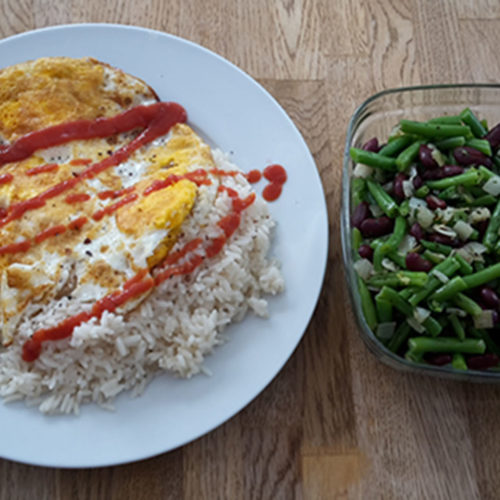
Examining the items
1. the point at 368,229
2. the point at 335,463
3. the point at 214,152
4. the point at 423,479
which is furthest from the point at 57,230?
the point at 423,479

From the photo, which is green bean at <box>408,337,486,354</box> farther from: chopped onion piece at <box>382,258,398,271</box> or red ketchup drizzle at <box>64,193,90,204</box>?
red ketchup drizzle at <box>64,193,90,204</box>

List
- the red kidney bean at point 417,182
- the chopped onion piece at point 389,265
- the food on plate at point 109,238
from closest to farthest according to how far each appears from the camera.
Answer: the food on plate at point 109,238 → the chopped onion piece at point 389,265 → the red kidney bean at point 417,182

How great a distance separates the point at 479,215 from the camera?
9.61ft

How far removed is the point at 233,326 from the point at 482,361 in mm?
1267

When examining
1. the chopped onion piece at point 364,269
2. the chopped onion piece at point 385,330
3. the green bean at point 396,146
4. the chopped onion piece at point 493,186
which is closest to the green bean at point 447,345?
the chopped onion piece at point 385,330

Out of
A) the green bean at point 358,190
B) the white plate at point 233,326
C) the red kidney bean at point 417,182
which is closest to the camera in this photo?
the white plate at point 233,326

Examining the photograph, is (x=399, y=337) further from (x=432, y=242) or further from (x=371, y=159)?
(x=371, y=159)

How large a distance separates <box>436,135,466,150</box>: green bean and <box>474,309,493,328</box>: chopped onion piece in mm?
905

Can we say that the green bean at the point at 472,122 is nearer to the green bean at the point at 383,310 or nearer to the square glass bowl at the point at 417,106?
the square glass bowl at the point at 417,106

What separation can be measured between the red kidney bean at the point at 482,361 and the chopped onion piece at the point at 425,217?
2.31 feet

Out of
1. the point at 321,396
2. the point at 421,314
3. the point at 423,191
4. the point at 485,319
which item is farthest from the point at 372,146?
the point at 321,396

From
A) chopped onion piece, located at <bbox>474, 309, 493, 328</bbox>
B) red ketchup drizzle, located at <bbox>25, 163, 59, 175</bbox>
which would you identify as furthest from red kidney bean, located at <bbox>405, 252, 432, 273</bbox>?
red ketchup drizzle, located at <bbox>25, 163, 59, 175</bbox>

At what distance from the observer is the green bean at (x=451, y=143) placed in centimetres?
309

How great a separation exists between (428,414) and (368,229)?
1.09m
